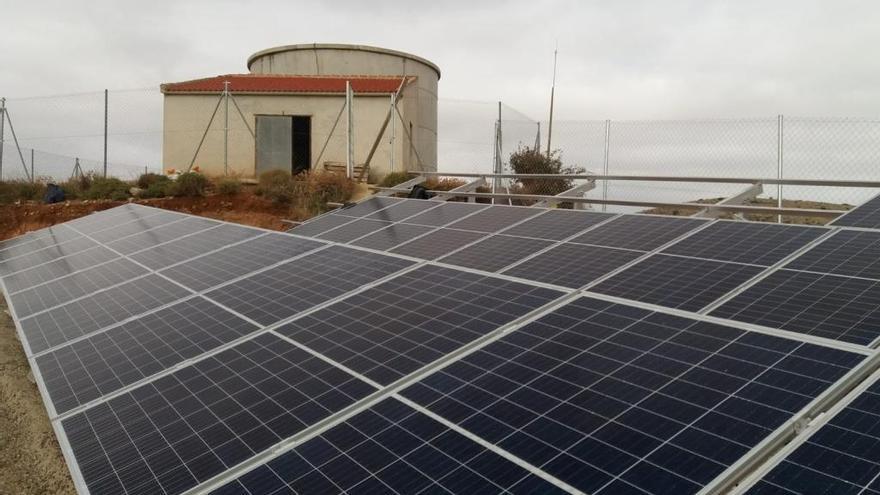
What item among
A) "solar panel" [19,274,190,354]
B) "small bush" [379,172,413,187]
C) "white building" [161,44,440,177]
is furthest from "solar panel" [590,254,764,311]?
"white building" [161,44,440,177]

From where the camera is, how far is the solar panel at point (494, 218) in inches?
425

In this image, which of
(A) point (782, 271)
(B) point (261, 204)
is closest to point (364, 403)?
(A) point (782, 271)

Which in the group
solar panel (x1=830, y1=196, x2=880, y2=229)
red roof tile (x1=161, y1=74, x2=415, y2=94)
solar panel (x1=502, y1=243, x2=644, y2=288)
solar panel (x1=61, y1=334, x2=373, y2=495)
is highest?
red roof tile (x1=161, y1=74, x2=415, y2=94)

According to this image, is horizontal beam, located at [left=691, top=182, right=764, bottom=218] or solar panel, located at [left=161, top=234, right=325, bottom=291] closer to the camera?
solar panel, located at [left=161, top=234, right=325, bottom=291]

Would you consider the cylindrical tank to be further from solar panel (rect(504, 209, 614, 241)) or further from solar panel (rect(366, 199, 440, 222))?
solar panel (rect(504, 209, 614, 241))

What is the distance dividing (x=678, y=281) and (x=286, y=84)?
30310mm

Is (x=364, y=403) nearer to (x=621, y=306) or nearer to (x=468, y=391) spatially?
(x=468, y=391)

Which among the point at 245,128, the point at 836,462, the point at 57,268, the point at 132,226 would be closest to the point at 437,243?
the point at 836,462

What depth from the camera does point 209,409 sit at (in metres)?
5.75

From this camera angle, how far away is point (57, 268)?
12875 millimetres

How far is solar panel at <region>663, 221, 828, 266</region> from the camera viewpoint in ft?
24.8

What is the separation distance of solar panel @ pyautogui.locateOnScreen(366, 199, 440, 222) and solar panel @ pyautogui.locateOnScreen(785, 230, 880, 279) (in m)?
7.42

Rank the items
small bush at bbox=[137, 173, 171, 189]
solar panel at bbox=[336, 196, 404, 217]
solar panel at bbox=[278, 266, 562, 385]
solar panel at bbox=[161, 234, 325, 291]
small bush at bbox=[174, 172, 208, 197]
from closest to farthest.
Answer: solar panel at bbox=[278, 266, 562, 385]
solar panel at bbox=[161, 234, 325, 291]
solar panel at bbox=[336, 196, 404, 217]
small bush at bbox=[174, 172, 208, 197]
small bush at bbox=[137, 173, 171, 189]

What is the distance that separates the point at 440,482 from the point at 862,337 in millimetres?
3783
